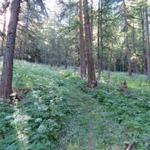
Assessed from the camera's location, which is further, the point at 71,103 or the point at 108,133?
the point at 71,103

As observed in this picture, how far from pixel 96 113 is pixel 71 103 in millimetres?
1362

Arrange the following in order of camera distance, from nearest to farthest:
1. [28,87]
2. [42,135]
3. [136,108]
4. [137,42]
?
[42,135], [136,108], [28,87], [137,42]

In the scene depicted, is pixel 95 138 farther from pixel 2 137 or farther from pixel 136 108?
pixel 136 108

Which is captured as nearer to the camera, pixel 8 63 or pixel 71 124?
pixel 71 124

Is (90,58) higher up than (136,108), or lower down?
higher up

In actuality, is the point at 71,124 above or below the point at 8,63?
below

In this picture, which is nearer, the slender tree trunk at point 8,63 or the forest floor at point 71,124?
the forest floor at point 71,124

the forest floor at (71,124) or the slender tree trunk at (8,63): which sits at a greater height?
the slender tree trunk at (8,63)

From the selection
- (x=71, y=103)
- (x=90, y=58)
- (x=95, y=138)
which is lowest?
(x=95, y=138)

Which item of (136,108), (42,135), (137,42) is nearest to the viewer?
(42,135)

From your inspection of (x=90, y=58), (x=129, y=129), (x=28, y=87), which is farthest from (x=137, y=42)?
(x=129, y=129)

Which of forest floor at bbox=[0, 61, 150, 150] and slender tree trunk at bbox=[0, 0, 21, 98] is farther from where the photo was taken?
slender tree trunk at bbox=[0, 0, 21, 98]

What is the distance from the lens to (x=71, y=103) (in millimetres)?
10891

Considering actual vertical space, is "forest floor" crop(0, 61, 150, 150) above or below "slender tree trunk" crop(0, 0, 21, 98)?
below
